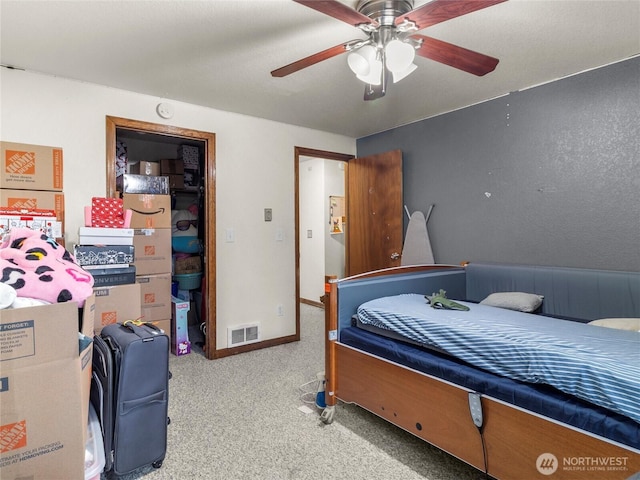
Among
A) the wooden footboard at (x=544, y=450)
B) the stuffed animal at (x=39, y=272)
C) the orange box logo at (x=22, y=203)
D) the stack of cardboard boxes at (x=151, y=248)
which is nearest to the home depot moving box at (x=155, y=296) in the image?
the stack of cardboard boxes at (x=151, y=248)

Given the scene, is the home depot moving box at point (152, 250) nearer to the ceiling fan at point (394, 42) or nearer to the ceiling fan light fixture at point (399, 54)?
the ceiling fan at point (394, 42)

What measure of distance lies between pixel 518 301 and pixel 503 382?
1.17 metres

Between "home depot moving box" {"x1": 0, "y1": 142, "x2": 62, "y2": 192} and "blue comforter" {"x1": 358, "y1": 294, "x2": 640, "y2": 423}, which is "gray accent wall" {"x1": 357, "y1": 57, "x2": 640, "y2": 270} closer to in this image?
"blue comforter" {"x1": 358, "y1": 294, "x2": 640, "y2": 423}

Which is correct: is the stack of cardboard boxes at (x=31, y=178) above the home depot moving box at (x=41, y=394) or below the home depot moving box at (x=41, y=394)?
above

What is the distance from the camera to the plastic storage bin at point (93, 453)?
4.66 ft

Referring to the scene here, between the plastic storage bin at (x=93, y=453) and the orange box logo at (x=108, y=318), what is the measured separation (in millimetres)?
738

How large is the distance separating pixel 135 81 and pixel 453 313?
268 centimetres

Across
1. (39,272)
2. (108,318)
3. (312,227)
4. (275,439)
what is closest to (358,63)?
(39,272)

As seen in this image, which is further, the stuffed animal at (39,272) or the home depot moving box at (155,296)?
the home depot moving box at (155,296)

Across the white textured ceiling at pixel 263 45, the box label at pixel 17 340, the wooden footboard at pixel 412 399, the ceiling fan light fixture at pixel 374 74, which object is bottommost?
the wooden footboard at pixel 412 399
